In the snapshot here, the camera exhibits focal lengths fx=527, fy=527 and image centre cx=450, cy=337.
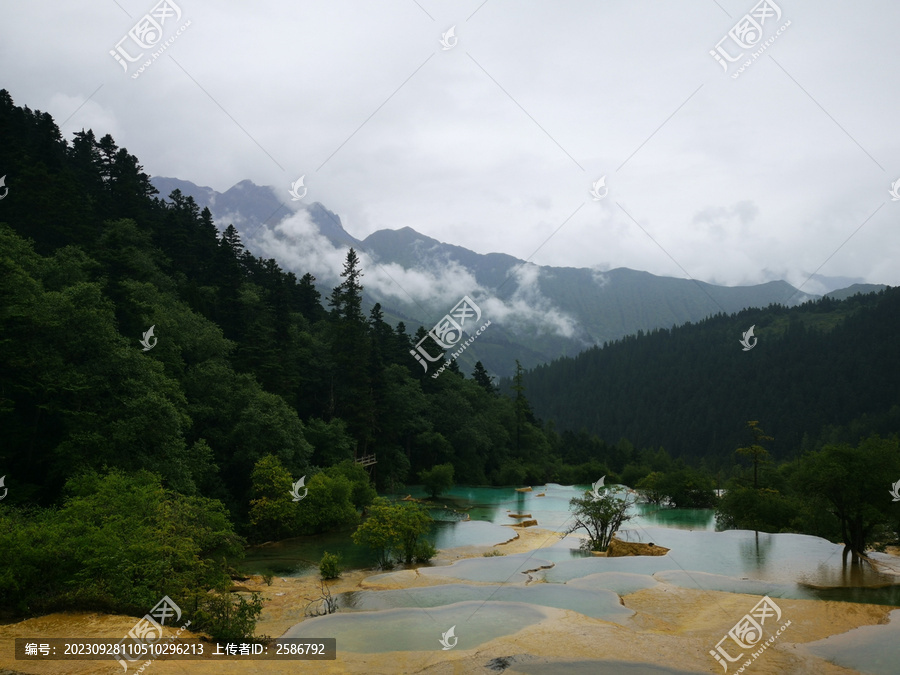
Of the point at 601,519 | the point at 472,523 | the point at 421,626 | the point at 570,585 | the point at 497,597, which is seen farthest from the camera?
the point at 472,523

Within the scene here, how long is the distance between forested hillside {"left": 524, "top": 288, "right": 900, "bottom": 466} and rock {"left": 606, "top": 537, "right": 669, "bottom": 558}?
10836 centimetres

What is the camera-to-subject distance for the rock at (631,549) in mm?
34031

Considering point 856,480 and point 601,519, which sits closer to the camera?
point 856,480

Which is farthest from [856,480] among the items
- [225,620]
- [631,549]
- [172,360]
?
[172,360]

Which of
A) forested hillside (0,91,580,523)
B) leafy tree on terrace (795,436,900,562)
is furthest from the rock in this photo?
forested hillside (0,91,580,523)

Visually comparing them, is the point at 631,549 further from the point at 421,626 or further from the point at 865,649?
the point at 421,626

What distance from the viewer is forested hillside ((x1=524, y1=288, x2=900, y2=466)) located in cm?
14200

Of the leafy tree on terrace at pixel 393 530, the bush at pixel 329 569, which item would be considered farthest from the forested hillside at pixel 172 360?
the leafy tree on terrace at pixel 393 530

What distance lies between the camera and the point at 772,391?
519ft

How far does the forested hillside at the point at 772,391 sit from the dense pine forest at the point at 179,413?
253ft

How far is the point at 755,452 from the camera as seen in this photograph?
49.3 metres

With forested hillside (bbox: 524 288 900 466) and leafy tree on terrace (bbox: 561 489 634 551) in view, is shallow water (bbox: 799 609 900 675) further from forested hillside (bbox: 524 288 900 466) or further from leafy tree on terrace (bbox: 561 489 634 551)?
forested hillside (bbox: 524 288 900 466)

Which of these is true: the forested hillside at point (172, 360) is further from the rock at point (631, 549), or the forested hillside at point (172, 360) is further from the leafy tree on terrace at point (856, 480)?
the leafy tree on terrace at point (856, 480)

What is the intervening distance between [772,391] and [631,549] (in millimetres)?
150246
